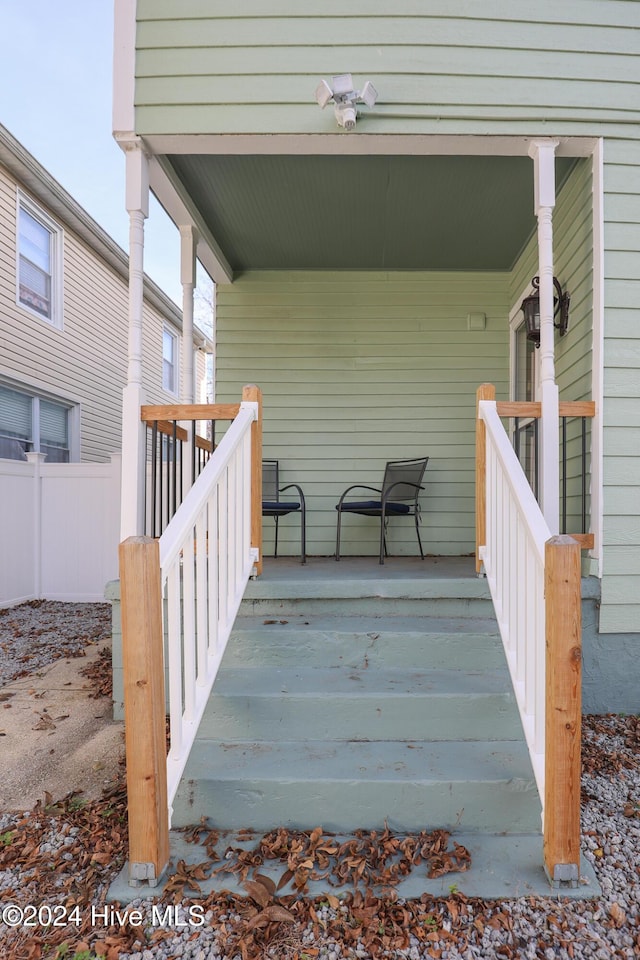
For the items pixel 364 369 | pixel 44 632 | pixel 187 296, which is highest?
pixel 187 296

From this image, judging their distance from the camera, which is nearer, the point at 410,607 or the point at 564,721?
the point at 564,721

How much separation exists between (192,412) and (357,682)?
4.86 feet

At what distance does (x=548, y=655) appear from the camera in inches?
63.1

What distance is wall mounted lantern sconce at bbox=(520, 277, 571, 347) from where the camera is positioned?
330 cm

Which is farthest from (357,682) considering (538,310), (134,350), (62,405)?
(62,405)

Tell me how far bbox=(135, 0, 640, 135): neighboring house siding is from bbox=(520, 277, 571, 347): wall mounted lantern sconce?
2.79ft

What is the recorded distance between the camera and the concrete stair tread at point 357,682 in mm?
2184

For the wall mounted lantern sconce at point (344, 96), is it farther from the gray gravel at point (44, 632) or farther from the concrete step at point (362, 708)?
the gray gravel at point (44, 632)

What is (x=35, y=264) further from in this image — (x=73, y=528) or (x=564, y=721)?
(x=564, y=721)

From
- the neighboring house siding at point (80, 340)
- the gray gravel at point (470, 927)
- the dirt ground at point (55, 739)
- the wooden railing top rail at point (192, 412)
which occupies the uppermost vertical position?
the neighboring house siding at point (80, 340)

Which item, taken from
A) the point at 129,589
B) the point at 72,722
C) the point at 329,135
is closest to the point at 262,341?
the point at 329,135

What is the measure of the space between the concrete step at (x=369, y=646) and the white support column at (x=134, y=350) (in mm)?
922

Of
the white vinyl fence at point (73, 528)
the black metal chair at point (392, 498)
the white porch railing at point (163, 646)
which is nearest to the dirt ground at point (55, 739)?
the white porch railing at point (163, 646)

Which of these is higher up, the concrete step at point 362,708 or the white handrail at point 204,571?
the white handrail at point 204,571
